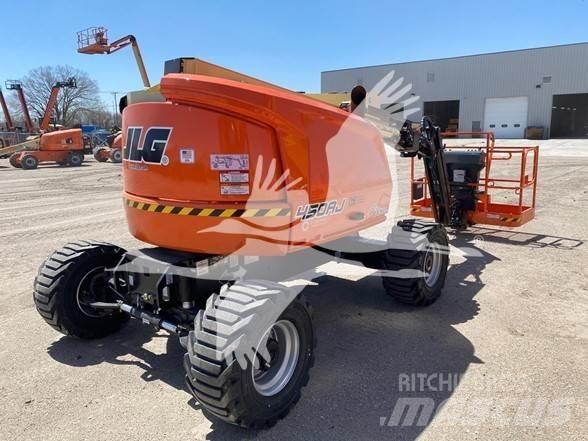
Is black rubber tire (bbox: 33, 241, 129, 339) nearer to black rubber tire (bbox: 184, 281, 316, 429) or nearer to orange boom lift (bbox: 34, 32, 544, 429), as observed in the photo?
orange boom lift (bbox: 34, 32, 544, 429)

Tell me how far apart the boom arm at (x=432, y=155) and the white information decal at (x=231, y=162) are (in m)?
→ 2.58

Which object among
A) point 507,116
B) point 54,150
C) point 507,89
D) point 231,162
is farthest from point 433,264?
point 507,116

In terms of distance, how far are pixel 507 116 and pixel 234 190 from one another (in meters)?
50.4

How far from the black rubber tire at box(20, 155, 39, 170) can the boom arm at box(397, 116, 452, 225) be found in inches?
902

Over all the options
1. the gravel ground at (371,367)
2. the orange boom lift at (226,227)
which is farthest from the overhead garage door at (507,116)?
the orange boom lift at (226,227)

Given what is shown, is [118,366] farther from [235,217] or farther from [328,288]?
[328,288]

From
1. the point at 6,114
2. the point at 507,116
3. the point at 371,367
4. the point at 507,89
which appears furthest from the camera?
the point at 507,116

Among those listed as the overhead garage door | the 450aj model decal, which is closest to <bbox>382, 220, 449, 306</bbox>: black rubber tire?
the 450aj model decal

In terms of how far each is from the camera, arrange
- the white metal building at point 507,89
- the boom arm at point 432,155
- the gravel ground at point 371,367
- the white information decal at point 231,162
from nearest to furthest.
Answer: the gravel ground at point 371,367 → the white information decal at point 231,162 → the boom arm at point 432,155 → the white metal building at point 507,89

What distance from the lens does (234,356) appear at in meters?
2.73

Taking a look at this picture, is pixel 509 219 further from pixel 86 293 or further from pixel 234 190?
pixel 86 293

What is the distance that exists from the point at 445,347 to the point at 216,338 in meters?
2.20

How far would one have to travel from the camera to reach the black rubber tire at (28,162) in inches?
924

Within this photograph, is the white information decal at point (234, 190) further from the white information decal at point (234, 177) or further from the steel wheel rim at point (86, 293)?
the steel wheel rim at point (86, 293)
